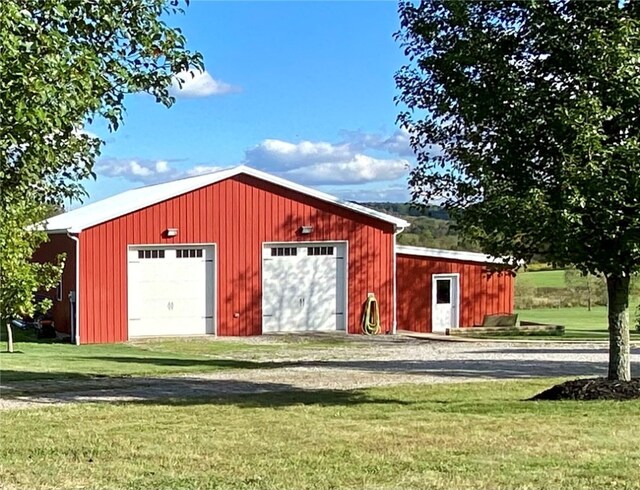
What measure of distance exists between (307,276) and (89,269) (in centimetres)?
620

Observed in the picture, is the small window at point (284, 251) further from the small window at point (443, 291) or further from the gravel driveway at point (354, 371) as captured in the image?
the small window at point (443, 291)

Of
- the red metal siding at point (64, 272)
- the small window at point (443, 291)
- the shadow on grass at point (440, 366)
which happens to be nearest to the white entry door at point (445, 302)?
the small window at point (443, 291)

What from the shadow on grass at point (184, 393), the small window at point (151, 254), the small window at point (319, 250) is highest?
the small window at point (319, 250)

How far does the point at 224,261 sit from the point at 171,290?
1668 mm

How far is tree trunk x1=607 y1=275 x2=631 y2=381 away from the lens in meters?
11.4

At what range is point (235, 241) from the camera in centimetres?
2567

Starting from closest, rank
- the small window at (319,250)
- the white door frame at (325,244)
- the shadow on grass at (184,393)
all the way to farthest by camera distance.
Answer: the shadow on grass at (184,393) → the white door frame at (325,244) → the small window at (319,250)

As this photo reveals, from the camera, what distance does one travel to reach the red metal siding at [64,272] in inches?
971

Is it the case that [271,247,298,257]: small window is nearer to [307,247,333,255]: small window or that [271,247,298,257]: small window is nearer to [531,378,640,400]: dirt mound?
[307,247,333,255]: small window

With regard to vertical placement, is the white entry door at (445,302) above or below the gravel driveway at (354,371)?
above

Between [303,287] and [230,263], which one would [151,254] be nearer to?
[230,263]

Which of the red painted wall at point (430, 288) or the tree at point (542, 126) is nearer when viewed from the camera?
the tree at point (542, 126)

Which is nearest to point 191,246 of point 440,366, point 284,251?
point 284,251

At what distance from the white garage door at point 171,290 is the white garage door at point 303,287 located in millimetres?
1713
